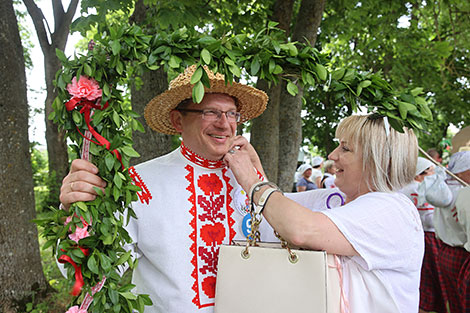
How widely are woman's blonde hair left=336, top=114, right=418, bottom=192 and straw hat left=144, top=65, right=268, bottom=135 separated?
70 centimetres

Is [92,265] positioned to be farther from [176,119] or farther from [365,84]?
[365,84]

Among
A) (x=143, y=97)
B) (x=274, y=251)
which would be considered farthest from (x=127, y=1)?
(x=274, y=251)

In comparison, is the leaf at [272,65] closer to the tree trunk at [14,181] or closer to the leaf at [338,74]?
the leaf at [338,74]

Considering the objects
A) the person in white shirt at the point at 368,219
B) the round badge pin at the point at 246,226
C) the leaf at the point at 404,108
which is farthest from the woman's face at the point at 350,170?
the round badge pin at the point at 246,226

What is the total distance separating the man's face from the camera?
2.16 metres

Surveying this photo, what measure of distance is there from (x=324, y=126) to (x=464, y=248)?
8181mm

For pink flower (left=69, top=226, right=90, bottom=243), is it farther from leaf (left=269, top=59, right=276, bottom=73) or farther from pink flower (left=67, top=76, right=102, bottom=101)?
leaf (left=269, top=59, right=276, bottom=73)

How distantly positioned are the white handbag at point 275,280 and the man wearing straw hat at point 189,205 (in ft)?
0.76

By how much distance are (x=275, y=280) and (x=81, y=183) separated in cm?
87

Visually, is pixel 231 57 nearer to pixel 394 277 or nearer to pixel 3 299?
pixel 394 277

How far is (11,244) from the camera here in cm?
380

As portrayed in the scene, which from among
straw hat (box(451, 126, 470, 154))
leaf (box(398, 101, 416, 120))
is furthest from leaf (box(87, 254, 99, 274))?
straw hat (box(451, 126, 470, 154))

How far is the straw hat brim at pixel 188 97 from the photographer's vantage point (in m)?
2.15

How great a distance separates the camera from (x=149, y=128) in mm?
4203
